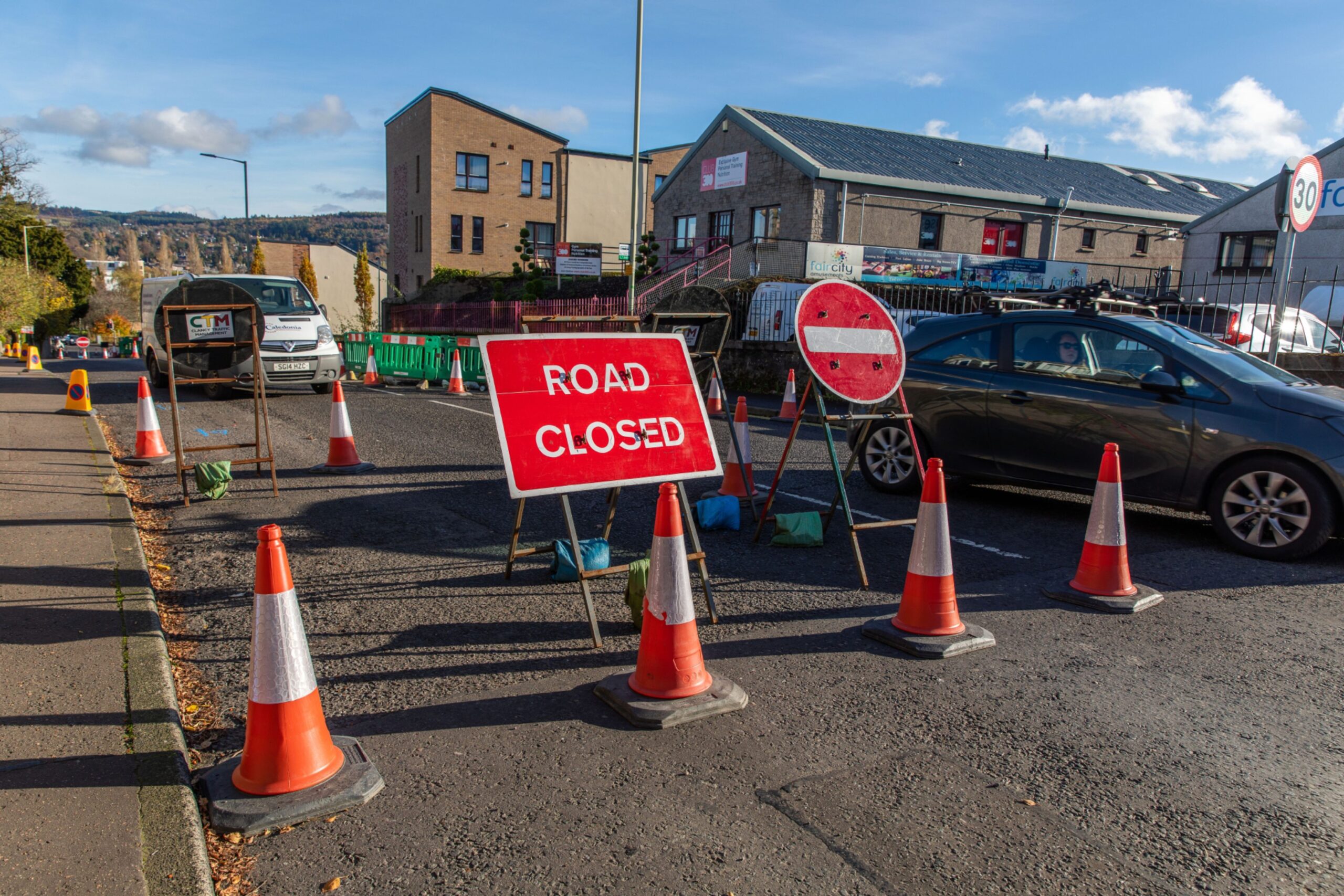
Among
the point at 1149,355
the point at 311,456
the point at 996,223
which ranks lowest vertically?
the point at 311,456

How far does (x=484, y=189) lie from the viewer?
44.9 metres

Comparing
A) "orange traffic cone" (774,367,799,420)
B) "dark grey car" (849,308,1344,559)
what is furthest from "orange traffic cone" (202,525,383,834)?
"orange traffic cone" (774,367,799,420)

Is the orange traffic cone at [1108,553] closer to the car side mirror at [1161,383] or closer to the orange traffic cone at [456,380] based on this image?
the car side mirror at [1161,383]

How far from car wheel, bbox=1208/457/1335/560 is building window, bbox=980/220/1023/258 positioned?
28.2 metres

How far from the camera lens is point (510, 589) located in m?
5.16

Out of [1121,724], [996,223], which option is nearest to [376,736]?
[1121,724]

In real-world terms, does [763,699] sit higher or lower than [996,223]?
lower

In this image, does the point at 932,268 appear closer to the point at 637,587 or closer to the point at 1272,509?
the point at 1272,509

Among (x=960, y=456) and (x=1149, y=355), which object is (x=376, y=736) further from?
(x=1149, y=355)

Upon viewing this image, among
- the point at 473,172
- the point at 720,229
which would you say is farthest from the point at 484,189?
the point at 720,229

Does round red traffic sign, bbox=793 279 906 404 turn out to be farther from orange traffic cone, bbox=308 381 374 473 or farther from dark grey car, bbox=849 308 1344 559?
orange traffic cone, bbox=308 381 374 473

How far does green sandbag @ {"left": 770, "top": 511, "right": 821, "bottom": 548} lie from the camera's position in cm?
607

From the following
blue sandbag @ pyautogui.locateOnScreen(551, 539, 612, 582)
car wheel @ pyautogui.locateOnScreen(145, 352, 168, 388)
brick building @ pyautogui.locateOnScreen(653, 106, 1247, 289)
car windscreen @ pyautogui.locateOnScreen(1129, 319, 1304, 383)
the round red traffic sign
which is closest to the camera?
blue sandbag @ pyautogui.locateOnScreen(551, 539, 612, 582)

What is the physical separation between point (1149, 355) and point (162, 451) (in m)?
9.25
